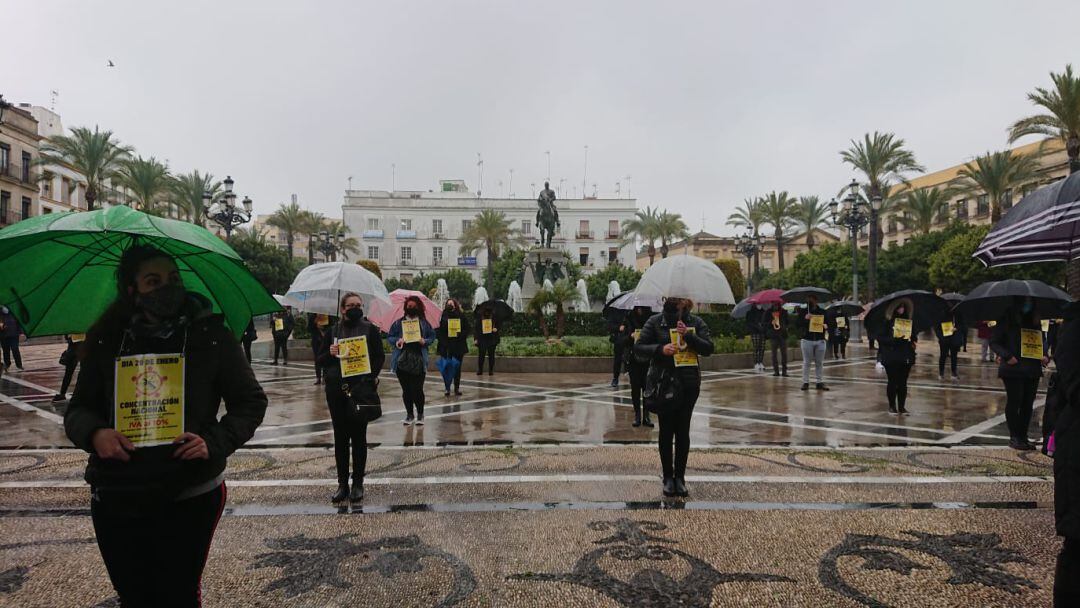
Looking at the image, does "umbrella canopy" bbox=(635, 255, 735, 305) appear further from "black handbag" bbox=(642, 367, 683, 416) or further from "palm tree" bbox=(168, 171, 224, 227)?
"palm tree" bbox=(168, 171, 224, 227)

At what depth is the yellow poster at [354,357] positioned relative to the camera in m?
4.94

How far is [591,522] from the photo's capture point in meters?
4.23

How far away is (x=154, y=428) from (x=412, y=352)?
5790 mm

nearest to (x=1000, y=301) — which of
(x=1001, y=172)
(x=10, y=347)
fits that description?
(x=10, y=347)

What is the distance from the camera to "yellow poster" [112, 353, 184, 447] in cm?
212

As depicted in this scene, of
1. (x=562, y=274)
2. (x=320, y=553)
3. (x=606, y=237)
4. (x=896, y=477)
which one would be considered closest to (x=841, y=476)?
(x=896, y=477)

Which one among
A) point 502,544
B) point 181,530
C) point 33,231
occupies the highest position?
point 33,231

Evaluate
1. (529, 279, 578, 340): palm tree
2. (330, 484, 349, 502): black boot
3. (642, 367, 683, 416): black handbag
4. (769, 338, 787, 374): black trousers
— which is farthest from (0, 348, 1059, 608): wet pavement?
(529, 279, 578, 340): palm tree

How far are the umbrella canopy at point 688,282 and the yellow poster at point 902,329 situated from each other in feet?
13.6

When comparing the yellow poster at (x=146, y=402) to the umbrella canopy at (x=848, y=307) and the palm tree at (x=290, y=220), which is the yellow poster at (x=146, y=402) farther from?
the palm tree at (x=290, y=220)

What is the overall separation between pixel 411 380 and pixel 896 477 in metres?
5.29

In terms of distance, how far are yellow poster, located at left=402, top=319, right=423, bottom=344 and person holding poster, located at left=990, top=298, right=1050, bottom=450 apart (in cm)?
638

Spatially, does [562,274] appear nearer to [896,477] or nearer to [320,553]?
[896,477]

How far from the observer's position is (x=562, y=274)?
28.0m
